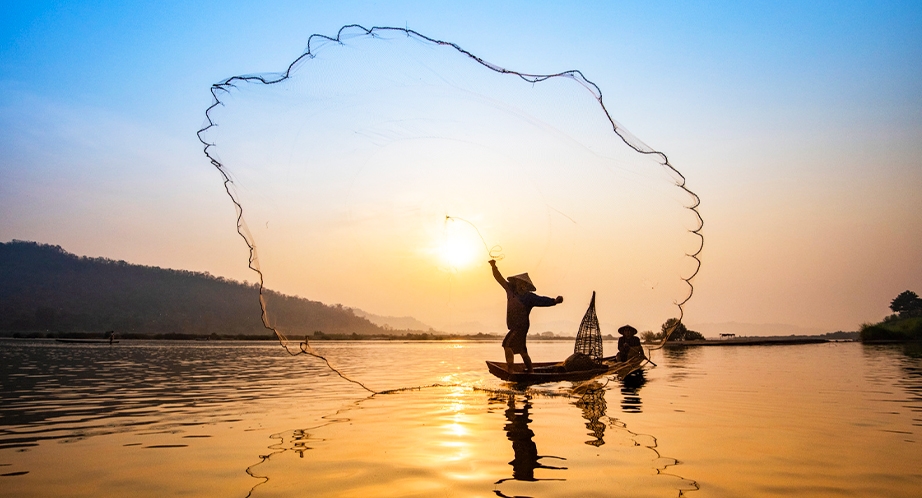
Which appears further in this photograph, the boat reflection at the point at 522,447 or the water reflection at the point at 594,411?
the water reflection at the point at 594,411

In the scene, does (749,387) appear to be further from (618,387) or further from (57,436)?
(57,436)

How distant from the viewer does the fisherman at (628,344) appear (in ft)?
81.5

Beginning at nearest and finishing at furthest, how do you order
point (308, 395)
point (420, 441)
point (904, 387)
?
point (420, 441), point (308, 395), point (904, 387)

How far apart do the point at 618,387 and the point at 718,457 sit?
39.9 ft

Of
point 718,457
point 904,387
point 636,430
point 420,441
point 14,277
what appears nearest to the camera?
point 718,457

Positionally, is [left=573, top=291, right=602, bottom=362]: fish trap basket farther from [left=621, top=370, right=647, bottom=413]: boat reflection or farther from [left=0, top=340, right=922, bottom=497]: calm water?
[left=0, top=340, right=922, bottom=497]: calm water

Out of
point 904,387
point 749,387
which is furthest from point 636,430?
point 904,387

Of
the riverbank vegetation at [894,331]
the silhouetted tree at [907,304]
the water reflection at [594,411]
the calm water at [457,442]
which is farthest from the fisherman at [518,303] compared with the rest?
the silhouetted tree at [907,304]

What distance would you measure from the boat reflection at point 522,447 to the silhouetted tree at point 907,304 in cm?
13827

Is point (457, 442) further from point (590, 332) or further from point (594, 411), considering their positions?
point (590, 332)

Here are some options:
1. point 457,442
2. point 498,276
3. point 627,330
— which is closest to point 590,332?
point 627,330

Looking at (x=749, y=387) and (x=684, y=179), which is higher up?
(x=684, y=179)

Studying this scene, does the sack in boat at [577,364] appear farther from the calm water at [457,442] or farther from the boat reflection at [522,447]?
the boat reflection at [522,447]

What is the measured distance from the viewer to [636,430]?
37.4ft
